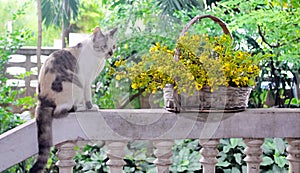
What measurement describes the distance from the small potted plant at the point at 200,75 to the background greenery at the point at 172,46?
0.96ft

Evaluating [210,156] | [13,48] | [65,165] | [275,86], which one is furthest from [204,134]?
[13,48]

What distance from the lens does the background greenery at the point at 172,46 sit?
2.11 m

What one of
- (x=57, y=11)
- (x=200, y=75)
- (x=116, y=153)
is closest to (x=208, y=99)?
(x=200, y=75)

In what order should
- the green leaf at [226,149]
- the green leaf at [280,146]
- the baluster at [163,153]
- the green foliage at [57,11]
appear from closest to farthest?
the baluster at [163,153]
the green leaf at [280,146]
the green leaf at [226,149]
the green foliage at [57,11]

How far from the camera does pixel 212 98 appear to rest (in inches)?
48.4

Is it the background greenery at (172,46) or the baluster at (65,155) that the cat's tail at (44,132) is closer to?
the baluster at (65,155)

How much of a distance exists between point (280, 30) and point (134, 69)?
1186 millimetres

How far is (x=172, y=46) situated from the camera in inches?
102

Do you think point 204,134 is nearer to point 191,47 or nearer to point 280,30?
point 191,47

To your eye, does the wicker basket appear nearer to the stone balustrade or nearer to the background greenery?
the stone balustrade

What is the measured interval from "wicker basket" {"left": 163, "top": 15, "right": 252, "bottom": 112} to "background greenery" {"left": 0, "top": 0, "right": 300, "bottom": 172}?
0.38 m

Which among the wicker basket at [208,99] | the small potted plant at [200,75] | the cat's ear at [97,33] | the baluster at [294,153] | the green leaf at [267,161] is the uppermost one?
the cat's ear at [97,33]

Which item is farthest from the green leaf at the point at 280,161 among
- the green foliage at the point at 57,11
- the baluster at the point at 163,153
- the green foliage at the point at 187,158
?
the green foliage at the point at 57,11

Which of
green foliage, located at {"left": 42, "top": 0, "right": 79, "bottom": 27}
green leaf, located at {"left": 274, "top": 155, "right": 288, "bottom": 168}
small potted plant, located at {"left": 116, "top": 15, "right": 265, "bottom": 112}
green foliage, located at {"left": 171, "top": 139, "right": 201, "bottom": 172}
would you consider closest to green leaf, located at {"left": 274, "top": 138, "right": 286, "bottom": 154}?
green leaf, located at {"left": 274, "top": 155, "right": 288, "bottom": 168}
